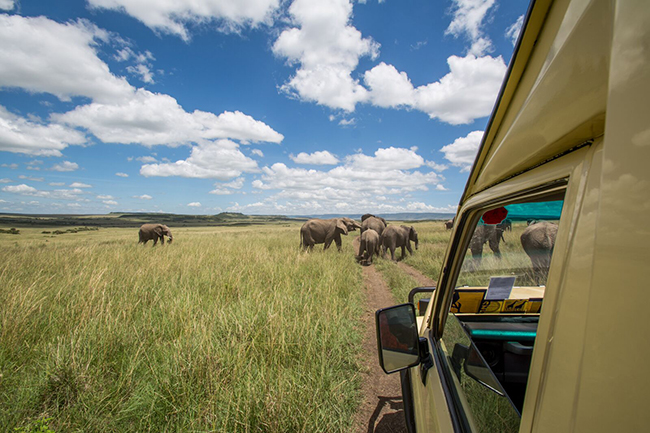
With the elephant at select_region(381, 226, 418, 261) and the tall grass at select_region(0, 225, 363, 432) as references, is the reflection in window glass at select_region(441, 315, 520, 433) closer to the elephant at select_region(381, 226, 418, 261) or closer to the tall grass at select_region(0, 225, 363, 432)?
the tall grass at select_region(0, 225, 363, 432)

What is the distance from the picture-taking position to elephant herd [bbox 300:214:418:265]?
11875mm

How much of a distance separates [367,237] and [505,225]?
10.5 metres

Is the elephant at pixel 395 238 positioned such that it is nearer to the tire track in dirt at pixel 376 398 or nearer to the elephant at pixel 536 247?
the tire track in dirt at pixel 376 398

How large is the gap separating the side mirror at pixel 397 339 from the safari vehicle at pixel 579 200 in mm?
268

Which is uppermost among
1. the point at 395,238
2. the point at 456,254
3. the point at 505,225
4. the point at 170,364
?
the point at 505,225

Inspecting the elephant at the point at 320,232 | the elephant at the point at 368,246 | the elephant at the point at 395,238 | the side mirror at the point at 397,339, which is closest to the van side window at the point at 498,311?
the side mirror at the point at 397,339

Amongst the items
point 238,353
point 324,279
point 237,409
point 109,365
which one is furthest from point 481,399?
point 324,279

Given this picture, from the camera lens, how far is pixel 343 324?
4.22 metres

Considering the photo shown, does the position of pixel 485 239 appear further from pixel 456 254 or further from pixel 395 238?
pixel 395 238

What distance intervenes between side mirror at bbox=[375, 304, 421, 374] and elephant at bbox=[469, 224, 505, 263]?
1.56 feet

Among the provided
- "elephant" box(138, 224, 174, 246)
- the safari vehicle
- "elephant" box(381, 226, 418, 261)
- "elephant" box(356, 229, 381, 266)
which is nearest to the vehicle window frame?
the safari vehicle

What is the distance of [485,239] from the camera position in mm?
1438

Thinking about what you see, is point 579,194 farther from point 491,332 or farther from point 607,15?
point 491,332

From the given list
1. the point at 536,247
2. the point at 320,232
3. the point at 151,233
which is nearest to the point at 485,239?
the point at 536,247
